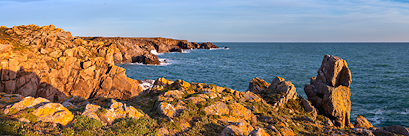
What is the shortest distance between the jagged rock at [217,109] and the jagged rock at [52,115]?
27.8ft

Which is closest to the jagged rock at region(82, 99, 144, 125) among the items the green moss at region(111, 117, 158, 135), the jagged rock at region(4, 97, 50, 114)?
the green moss at region(111, 117, 158, 135)

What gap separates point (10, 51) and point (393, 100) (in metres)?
64.5

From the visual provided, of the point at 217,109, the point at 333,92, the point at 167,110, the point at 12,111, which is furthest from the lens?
the point at 333,92

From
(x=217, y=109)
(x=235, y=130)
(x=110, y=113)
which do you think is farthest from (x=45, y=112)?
(x=217, y=109)

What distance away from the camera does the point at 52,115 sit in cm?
1092

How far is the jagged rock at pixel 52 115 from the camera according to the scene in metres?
10.8

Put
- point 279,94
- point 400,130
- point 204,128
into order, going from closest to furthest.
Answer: point 204,128 < point 400,130 < point 279,94

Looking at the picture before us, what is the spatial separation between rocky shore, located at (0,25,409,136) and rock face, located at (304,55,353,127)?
111mm

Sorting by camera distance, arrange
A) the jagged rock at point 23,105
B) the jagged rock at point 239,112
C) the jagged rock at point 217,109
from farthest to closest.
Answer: the jagged rock at point 239,112, the jagged rock at point 217,109, the jagged rock at point 23,105

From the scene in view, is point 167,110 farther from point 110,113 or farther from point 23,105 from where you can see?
point 23,105

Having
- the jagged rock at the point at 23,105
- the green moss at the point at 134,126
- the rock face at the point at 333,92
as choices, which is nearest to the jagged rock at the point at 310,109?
the rock face at the point at 333,92

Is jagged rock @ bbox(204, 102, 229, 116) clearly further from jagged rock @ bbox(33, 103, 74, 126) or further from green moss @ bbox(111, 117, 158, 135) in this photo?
jagged rock @ bbox(33, 103, 74, 126)

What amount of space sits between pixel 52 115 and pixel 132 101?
992 centimetres

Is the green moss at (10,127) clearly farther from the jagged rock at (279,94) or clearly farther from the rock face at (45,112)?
the jagged rock at (279,94)
